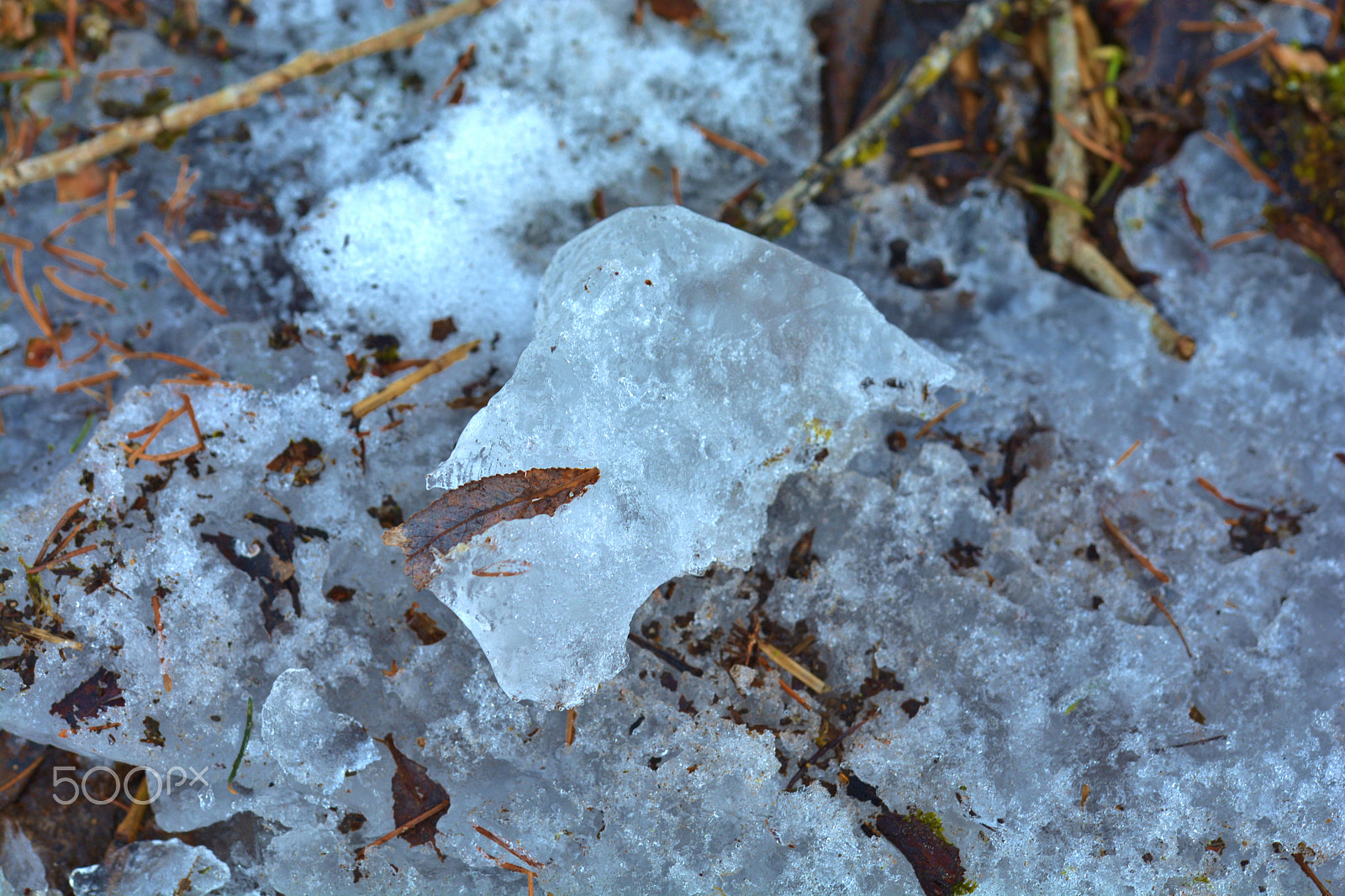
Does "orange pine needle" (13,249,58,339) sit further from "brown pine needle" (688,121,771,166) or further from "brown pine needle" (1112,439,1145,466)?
"brown pine needle" (1112,439,1145,466)

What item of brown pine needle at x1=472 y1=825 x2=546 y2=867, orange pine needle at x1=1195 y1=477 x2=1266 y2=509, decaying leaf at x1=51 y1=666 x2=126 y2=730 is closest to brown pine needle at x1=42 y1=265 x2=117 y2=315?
decaying leaf at x1=51 y1=666 x2=126 y2=730

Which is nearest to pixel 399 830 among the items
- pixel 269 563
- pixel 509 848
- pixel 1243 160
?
pixel 509 848

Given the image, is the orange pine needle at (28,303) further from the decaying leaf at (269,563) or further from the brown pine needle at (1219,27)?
the brown pine needle at (1219,27)

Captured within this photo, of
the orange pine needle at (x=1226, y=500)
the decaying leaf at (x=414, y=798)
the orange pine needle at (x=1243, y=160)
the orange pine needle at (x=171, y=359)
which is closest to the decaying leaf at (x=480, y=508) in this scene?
the decaying leaf at (x=414, y=798)

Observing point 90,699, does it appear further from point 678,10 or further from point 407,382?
point 678,10

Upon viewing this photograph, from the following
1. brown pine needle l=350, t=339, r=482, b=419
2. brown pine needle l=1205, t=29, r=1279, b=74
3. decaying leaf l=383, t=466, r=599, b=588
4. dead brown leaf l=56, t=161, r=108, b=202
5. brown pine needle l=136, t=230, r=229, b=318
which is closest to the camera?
decaying leaf l=383, t=466, r=599, b=588

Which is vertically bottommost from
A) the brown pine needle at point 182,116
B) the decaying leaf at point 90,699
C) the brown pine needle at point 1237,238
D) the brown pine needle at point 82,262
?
the decaying leaf at point 90,699
